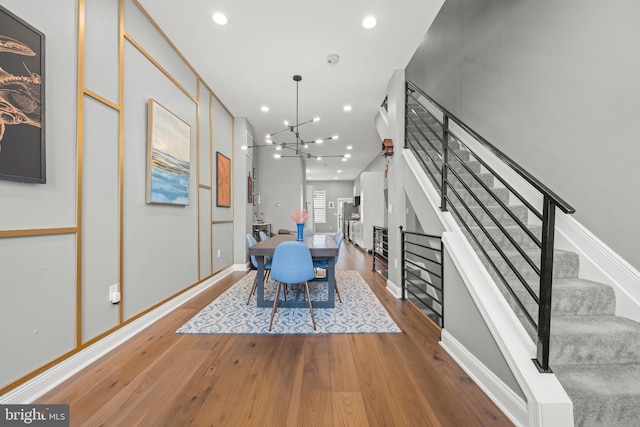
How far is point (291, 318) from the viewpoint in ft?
8.50

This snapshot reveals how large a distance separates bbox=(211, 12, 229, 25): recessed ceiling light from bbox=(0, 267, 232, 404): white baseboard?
3.05 metres

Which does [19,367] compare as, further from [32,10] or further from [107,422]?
[32,10]

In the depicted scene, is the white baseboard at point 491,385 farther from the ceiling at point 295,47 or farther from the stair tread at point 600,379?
the ceiling at point 295,47

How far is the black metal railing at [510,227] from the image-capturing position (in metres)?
1.21

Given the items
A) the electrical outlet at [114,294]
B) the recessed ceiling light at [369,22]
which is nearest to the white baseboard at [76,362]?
the electrical outlet at [114,294]

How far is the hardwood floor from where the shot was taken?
4.26 feet

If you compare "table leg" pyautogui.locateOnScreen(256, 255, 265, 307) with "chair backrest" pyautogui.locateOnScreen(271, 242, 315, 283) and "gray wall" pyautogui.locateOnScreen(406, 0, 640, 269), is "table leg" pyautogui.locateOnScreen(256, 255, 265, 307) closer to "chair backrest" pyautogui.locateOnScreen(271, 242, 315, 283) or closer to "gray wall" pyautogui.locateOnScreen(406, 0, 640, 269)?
"chair backrest" pyautogui.locateOnScreen(271, 242, 315, 283)

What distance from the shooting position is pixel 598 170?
5.58ft

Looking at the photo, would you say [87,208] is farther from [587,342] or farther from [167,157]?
[587,342]

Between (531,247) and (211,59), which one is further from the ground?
(211,59)

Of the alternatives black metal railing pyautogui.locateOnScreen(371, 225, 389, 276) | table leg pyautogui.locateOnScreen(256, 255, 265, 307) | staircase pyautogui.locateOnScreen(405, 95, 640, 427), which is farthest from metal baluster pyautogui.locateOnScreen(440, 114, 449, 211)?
black metal railing pyautogui.locateOnScreen(371, 225, 389, 276)

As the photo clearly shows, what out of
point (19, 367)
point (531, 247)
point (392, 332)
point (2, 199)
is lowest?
point (392, 332)

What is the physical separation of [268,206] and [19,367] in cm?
564

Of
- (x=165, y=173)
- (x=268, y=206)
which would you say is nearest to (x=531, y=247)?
(x=165, y=173)
